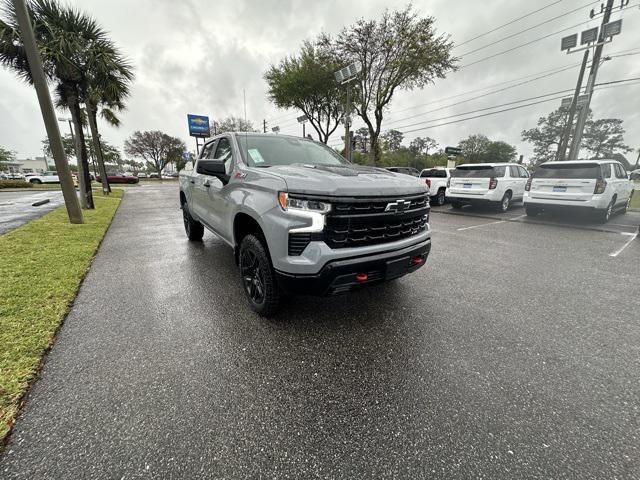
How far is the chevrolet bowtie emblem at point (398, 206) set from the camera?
2.42m

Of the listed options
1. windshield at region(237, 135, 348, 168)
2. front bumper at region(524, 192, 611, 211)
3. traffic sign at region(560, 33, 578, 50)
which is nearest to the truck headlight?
windshield at region(237, 135, 348, 168)

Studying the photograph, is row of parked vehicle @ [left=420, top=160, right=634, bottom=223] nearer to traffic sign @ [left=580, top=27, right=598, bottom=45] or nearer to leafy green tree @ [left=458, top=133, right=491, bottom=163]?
traffic sign @ [left=580, top=27, right=598, bottom=45]

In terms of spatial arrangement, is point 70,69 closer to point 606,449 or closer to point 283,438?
point 283,438

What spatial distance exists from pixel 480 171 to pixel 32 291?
441 inches

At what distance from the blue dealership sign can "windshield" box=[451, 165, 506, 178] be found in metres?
27.9

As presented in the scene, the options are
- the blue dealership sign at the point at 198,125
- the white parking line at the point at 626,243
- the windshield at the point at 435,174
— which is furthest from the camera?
the blue dealership sign at the point at 198,125

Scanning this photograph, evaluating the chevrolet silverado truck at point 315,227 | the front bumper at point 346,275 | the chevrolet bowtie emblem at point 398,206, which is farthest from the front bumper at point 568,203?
the front bumper at point 346,275

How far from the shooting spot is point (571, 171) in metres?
7.35

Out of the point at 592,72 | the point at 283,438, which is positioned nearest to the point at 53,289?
the point at 283,438

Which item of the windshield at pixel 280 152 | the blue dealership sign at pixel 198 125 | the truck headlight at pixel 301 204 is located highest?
the blue dealership sign at pixel 198 125

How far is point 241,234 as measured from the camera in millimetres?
3010

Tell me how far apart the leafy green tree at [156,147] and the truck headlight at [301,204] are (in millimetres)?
64889

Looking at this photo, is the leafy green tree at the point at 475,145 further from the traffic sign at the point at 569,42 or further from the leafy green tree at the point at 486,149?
the traffic sign at the point at 569,42

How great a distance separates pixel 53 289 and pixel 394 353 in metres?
3.92
